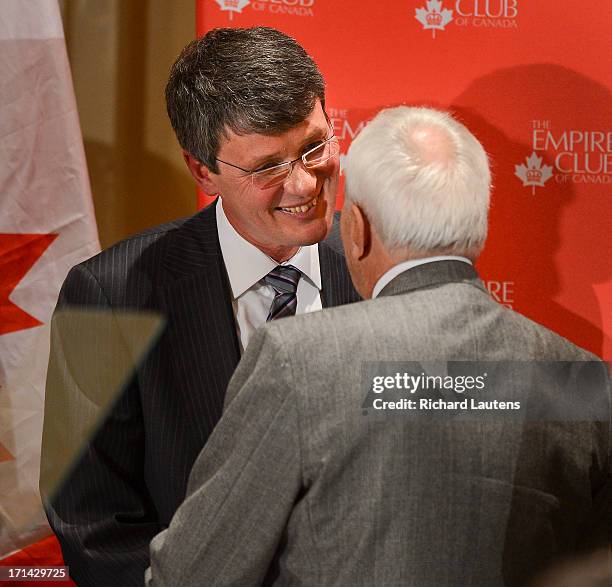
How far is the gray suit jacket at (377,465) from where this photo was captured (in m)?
0.94

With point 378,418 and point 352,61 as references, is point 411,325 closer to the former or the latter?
point 378,418

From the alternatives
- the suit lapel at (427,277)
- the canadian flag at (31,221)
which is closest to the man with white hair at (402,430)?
the suit lapel at (427,277)

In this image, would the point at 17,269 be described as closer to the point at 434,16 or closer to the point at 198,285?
the point at 198,285

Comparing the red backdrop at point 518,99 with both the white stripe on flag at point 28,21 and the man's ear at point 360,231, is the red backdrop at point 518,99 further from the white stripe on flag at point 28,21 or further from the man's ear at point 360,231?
the man's ear at point 360,231

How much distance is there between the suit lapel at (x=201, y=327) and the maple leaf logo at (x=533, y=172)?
53 centimetres

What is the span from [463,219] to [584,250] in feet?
1.77

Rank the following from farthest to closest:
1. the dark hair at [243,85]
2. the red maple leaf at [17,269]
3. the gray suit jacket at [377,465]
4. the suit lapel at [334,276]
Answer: the red maple leaf at [17,269], the suit lapel at [334,276], the dark hair at [243,85], the gray suit jacket at [377,465]

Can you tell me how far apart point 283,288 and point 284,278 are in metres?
0.02

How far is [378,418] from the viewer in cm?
95

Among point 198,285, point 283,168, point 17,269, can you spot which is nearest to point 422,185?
point 283,168

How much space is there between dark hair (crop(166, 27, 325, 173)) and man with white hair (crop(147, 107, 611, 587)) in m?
0.29

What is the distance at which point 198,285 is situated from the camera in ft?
4.47

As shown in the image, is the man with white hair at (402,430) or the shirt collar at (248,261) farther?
the shirt collar at (248,261)

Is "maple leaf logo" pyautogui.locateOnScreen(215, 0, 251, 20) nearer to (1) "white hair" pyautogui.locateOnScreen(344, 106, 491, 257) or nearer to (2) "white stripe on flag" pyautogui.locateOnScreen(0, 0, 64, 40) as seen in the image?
(2) "white stripe on flag" pyautogui.locateOnScreen(0, 0, 64, 40)
